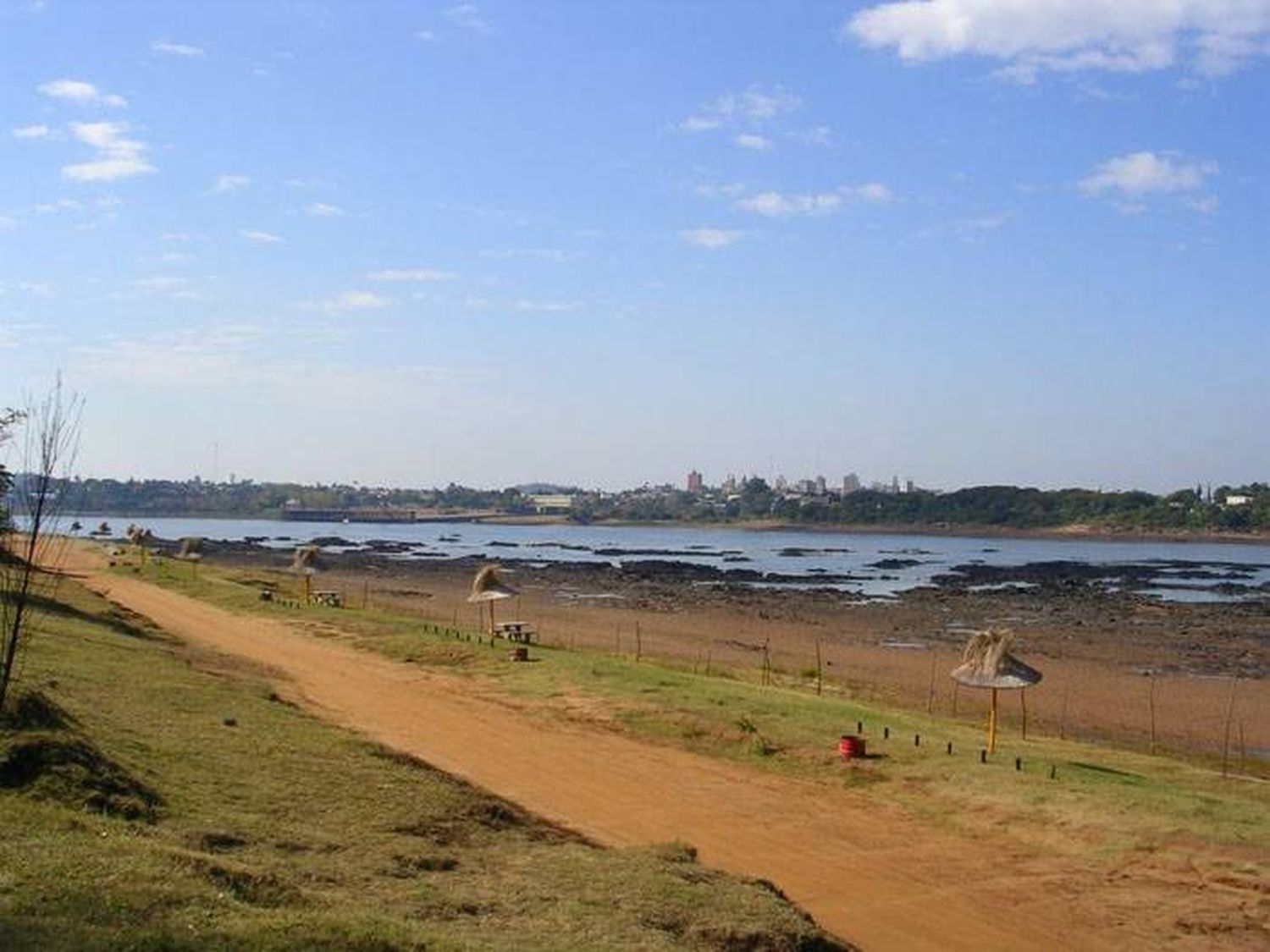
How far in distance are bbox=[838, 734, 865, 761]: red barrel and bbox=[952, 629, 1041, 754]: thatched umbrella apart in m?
1.97

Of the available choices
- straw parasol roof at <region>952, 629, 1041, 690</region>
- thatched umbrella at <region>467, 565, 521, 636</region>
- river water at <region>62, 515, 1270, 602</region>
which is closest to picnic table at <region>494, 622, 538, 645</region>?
thatched umbrella at <region>467, 565, 521, 636</region>

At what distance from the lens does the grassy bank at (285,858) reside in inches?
308

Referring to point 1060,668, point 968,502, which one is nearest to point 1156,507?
point 968,502

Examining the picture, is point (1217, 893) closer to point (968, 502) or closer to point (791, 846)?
point (791, 846)

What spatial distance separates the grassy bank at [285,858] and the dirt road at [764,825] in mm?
1071

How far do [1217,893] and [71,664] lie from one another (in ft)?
52.6

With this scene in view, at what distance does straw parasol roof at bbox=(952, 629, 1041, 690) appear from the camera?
19.6 m

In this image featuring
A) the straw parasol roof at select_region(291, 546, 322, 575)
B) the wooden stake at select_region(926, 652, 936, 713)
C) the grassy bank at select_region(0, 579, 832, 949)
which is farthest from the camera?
the straw parasol roof at select_region(291, 546, 322, 575)

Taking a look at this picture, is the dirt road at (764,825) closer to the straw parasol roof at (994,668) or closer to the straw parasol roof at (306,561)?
the straw parasol roof at (994,668)

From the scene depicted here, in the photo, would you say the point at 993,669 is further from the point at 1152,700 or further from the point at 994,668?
the point at 1152,700

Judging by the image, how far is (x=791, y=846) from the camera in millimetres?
14969

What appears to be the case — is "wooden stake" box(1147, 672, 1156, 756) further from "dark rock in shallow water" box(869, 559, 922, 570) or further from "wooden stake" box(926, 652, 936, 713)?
"dark rock in shallow water" box(869, 559, 922, 570)

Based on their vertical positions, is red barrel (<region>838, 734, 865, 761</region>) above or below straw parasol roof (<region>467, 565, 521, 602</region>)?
below

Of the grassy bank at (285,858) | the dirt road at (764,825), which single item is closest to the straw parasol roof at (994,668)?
the dirt road at (764,825)
